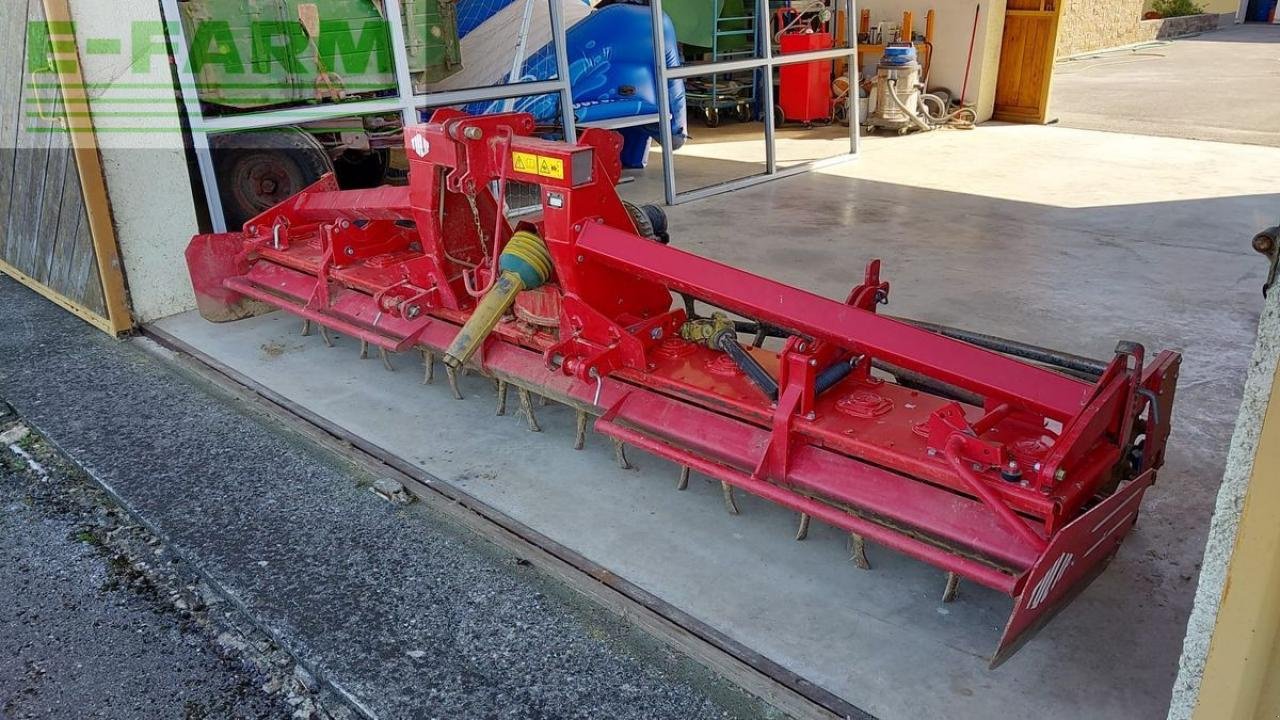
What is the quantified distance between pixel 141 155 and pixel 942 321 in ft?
12.0

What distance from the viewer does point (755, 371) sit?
2.54 m

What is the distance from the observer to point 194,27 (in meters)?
4.87

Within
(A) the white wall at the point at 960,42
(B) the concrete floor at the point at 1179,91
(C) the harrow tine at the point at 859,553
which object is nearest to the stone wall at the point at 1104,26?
(B) the concrete floor at the point at 1179,91

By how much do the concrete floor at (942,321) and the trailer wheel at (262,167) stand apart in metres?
1.40

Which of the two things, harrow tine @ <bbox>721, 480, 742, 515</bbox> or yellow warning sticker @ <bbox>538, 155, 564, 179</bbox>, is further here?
yellow warning sticker @ <bbox>538, 155, 564, 179</bbox>

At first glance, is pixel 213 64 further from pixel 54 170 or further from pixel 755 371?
pixel 755 371

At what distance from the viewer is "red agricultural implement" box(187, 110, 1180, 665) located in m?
2.04

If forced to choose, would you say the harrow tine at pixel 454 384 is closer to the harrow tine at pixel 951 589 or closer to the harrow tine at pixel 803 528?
the harrow tine at pixel 803 528

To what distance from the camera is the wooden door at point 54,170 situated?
386 centimetres

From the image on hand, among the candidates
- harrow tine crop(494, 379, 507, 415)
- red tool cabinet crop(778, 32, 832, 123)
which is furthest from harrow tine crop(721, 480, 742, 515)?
red tool cabinet crop(778, 32, 832, 123)

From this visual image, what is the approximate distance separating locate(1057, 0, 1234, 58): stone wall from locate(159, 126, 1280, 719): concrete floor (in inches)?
367

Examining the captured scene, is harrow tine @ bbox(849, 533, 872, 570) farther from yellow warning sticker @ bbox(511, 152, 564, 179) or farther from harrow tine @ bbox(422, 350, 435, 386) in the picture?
harrow tine @ bbox(422, 350, 435, 386)

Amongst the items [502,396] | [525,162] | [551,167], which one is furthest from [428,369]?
[551,167]

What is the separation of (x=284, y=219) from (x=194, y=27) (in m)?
1.64
